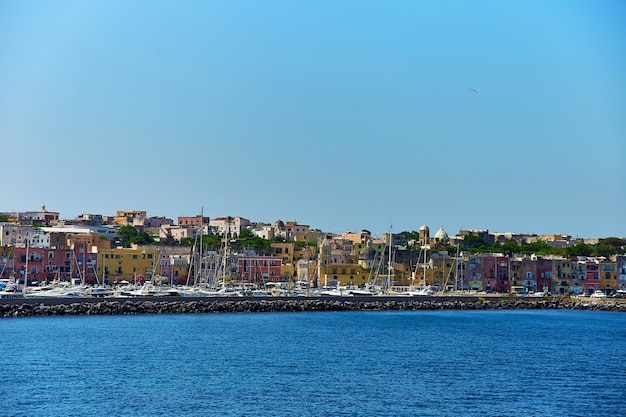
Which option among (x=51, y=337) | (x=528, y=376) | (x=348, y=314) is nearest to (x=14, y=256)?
(x=348, y=314)

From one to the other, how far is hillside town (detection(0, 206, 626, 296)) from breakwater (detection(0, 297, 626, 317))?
30.1 feet

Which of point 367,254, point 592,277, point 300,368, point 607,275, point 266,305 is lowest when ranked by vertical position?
point 300,368

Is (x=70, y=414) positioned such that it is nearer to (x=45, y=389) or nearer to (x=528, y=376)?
(x=45, y=389)

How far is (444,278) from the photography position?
348 feet

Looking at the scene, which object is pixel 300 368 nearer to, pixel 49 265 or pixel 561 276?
pixel 49 265

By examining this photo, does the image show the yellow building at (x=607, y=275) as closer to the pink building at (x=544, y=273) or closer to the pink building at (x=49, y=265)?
the pink building at (x=544, y=273)

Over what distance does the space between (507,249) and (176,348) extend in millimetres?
88216

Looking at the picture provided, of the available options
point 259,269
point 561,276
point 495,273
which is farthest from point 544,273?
point 259,269

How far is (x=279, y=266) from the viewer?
106m

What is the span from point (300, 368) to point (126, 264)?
2331 inches

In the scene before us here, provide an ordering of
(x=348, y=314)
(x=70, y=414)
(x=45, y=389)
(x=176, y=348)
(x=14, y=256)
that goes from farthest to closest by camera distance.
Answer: (x=14, y=256)
(x=348, y=314)
(x=176, y=348)
(x=45, y=389)
(x=70, y=414)

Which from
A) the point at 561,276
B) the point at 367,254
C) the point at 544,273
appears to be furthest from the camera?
the point at 544,273

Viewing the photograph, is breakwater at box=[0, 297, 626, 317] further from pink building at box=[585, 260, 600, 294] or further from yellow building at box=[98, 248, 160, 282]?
yellow building at box=[98, 248, 160, 282]

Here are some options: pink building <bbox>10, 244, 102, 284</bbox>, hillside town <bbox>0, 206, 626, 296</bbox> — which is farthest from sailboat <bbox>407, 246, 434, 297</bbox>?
pink building <bbox>10, 244, 102, 284</bbox>
